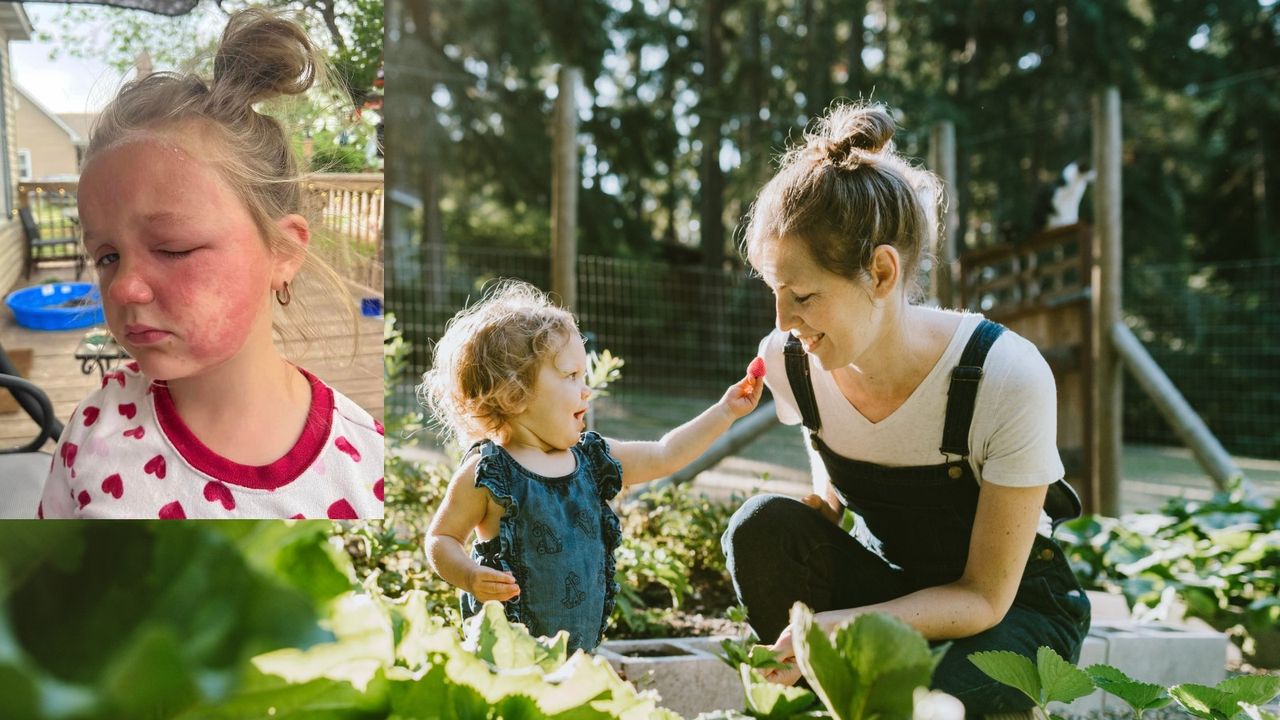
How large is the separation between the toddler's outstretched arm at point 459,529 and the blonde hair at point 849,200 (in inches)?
22.8

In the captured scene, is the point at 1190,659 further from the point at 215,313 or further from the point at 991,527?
the point at 215,313

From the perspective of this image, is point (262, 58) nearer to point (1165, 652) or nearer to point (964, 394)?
point (964, 394)

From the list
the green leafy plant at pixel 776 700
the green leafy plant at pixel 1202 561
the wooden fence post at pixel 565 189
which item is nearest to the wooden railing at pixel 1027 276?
the green leafy plant at pixel 1202 561

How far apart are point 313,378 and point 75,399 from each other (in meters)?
0.30

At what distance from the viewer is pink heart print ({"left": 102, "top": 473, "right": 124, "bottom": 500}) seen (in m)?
1.41

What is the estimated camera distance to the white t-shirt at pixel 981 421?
162cm

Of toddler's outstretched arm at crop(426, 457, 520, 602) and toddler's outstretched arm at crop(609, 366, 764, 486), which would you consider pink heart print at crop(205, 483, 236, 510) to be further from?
toddler's outstretched arm at crop(609, 366, 764, 486)

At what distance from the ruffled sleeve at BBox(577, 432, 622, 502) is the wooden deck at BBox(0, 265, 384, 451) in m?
0.36

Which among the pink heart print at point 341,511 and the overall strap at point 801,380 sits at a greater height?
the overall strap at point 801,380

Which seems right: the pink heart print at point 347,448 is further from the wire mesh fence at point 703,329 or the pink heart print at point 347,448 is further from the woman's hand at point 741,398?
the woman's hand at point 741,398

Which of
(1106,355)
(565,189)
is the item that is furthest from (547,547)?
(1106,355)

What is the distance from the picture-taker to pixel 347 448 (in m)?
1.56

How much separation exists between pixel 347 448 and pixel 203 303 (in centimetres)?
32

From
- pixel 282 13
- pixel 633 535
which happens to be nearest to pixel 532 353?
pixel 282 13
